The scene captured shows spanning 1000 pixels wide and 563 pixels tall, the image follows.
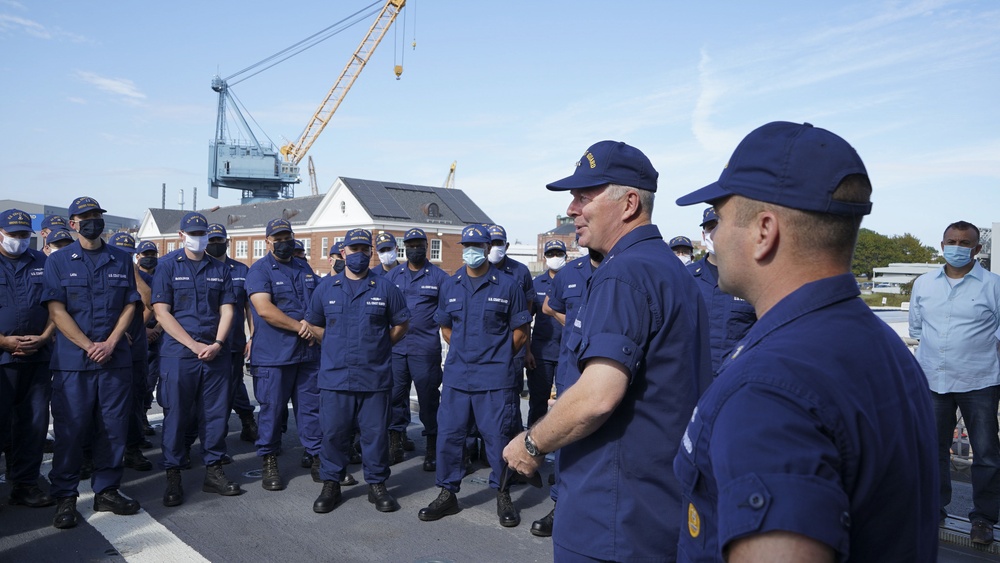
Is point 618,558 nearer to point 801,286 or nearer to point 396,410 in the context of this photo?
point 801,286

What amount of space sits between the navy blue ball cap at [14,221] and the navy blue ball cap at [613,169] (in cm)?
542

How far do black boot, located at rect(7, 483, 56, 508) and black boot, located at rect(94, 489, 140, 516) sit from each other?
1.60 ft

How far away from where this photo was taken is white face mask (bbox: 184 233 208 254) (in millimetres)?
6384

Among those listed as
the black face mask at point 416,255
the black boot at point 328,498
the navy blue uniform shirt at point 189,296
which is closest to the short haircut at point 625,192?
the black boot at point 328,498

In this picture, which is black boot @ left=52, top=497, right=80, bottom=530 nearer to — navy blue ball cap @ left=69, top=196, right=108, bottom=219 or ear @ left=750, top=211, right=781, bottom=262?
navy blue ball cap @ left=69, top=196, right=108, bottom=219

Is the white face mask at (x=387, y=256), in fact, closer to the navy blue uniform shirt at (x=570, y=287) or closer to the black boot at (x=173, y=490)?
the navy blue uniform shirt at (x=570, y=287)

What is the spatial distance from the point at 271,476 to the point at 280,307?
1.71 metres

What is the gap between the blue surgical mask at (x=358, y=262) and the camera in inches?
244

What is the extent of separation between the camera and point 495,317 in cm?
612

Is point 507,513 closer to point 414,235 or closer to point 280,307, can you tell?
point 280,307

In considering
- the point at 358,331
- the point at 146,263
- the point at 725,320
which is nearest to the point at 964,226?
the point at 725,320

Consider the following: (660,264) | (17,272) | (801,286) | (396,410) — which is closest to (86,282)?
(17,272)

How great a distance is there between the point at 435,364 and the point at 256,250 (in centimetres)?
5843

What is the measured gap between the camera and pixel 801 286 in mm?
1445
